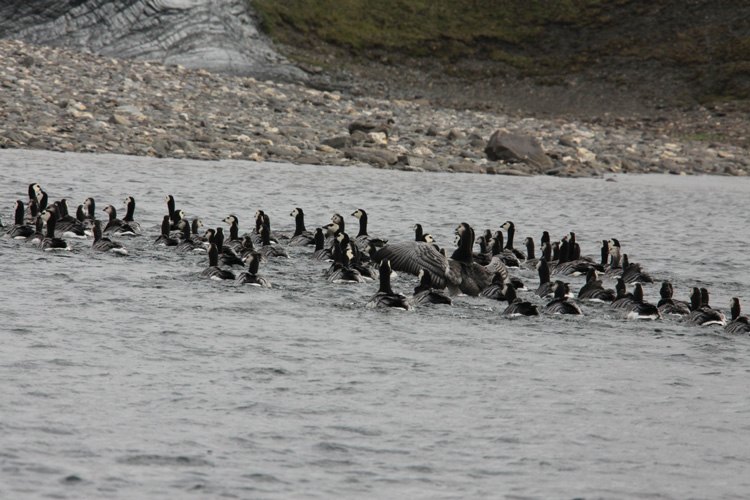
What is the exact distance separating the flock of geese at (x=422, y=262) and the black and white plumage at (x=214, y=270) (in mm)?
17

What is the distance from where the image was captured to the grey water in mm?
9352

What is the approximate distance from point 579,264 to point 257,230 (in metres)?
7.04

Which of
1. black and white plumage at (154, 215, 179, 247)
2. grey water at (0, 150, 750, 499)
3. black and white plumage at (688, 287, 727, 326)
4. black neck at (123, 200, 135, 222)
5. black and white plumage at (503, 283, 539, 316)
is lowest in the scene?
grey water at (0, 150, 750, 499)

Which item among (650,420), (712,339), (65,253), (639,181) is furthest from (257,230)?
(639,181)

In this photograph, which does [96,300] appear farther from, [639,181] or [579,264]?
[639,181]

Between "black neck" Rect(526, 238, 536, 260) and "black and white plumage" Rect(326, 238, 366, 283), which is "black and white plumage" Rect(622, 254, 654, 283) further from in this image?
"black and white plumage" Rect(326, 238, 366, 283)

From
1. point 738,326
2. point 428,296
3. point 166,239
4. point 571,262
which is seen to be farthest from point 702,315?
point 166,239

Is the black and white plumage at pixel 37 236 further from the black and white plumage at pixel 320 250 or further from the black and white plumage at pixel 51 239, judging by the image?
the black and white plumage at pixel 320 250

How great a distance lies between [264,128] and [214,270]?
90.9 ft

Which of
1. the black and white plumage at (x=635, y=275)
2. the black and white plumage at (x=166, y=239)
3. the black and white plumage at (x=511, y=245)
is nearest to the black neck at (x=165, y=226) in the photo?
the black and white plumage at (x=166, y=239)

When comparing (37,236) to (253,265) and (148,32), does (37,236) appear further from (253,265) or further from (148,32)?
(148,32)

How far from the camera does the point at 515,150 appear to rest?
4491 centimetres

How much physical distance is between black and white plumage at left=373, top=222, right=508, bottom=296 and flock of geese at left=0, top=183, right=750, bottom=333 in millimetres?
18

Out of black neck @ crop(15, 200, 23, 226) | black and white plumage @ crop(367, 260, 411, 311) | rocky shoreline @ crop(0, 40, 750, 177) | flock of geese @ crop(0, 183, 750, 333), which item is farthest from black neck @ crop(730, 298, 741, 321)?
rocky shoreline @ crop(0, 40, 750, 177)
